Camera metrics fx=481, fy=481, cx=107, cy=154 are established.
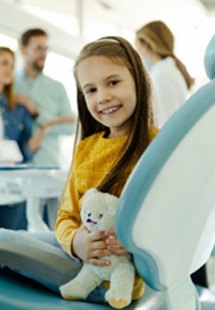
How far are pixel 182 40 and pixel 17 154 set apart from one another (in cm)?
516

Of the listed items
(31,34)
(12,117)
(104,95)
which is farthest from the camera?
(31,34)

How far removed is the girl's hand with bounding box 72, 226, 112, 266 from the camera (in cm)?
88

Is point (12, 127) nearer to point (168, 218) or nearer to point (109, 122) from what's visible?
point (109, 122)

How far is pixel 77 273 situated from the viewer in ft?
3.06

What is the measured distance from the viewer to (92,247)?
90 cm

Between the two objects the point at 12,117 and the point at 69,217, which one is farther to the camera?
the point at 12,117

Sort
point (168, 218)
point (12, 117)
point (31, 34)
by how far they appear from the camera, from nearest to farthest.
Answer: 1. point (168, 218)
2. point (12, 117)
3. point (31, 34)

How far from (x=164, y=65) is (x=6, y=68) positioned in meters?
0.94

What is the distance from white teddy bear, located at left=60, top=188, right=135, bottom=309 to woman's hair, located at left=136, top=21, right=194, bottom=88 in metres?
1.42

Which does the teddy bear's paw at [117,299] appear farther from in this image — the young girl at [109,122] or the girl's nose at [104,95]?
the girl's nose at [104,95]

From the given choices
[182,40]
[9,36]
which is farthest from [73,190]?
[182,40]

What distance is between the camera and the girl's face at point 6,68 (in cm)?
262

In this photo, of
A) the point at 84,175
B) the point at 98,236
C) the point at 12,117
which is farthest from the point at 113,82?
the point at 12,117

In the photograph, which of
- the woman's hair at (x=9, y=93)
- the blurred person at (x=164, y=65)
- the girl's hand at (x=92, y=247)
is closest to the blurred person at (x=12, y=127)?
the woman's hair at (x=9, y=93)
